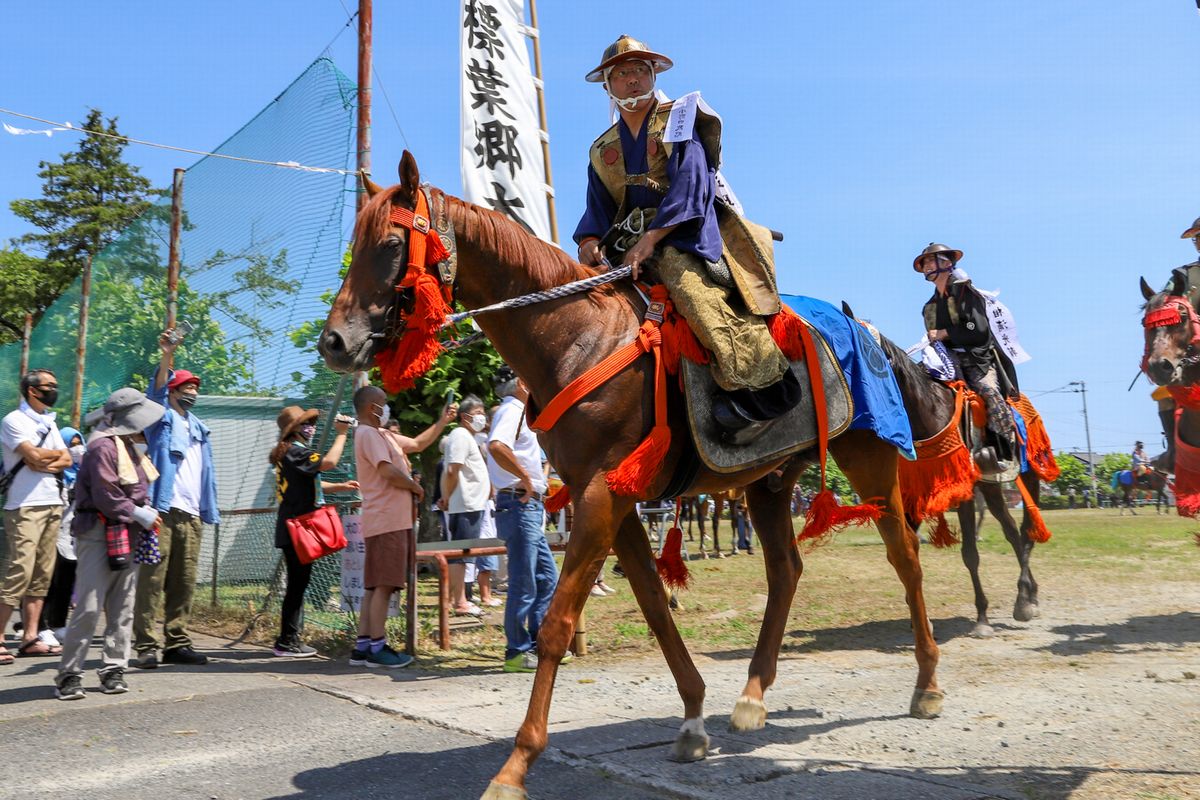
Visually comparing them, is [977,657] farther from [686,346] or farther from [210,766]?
[210,766]

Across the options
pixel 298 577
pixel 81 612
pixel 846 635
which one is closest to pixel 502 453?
pixel 298 577

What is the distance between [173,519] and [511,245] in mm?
4647

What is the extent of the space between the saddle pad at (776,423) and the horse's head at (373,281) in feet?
4.12

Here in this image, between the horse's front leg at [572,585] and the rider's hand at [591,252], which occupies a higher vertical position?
the rider's hand at [591,252]

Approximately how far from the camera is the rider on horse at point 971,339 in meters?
8.54

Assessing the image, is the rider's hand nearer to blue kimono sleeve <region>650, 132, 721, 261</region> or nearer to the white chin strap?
blue kimono sleeve <region>650, 132, 721, 261</region>

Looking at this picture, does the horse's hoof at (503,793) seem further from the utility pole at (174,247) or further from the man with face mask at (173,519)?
the utility pole at (174,247)

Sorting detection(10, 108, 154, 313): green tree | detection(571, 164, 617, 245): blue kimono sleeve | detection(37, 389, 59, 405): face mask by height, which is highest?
detection(10, 108, 154, 313): green tree

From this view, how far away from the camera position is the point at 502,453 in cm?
704

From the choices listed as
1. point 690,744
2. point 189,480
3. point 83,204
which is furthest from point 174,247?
point 83,204

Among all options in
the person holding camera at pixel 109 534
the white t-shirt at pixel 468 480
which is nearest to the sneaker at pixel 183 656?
the person holding camera at pixel 109 534

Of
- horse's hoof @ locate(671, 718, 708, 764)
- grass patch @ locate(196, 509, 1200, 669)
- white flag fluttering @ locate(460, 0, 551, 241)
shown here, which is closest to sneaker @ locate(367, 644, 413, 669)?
grass patch @ locate(196, 509, 1200, 669)

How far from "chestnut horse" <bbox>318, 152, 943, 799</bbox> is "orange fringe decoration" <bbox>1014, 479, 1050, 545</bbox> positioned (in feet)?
14.3

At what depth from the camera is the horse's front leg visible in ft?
12.3
